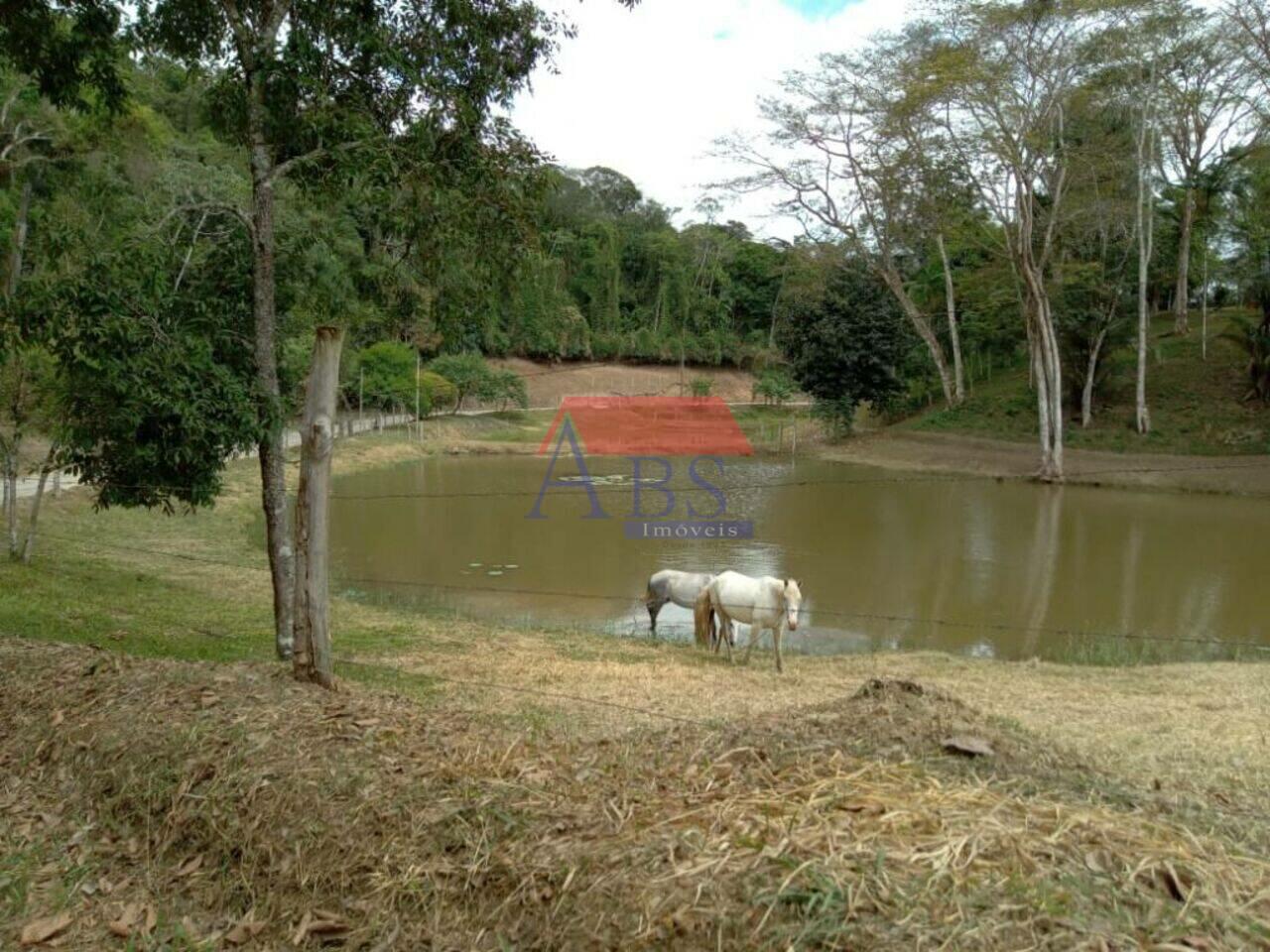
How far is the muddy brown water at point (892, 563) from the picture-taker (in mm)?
13359

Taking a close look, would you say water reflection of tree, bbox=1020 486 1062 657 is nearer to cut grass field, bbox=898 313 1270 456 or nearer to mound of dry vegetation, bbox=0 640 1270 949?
cut grass field, bbox=898 313 1270 456

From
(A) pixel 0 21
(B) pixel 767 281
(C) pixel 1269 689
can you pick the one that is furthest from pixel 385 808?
(B) pixel 767 281

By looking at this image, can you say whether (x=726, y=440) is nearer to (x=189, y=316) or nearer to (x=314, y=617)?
(x=189, y=316)

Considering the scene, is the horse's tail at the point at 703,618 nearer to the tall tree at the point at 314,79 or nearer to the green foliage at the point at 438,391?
the tall tree at the point at 314,79

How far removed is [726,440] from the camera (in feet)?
143

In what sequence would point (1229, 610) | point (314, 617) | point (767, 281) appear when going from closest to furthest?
point (314, 617) < point (1229, 610) < point (767, 281)

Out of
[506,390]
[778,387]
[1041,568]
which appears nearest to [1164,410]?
[778,387]

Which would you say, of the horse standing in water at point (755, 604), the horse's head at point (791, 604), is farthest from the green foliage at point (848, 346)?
the horse's head at point (791, 604)

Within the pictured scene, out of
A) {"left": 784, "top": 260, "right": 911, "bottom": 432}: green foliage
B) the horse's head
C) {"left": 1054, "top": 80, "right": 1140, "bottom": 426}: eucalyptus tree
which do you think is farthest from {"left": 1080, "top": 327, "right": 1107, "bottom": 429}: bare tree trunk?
the horse's head

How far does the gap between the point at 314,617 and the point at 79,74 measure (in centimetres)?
667

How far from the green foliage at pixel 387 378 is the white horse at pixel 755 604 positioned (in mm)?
32663

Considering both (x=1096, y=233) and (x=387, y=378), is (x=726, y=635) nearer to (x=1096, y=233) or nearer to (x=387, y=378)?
(x=1096, y=233)

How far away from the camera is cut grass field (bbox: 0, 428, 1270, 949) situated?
2770mm

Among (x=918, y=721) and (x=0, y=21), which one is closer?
(x=918, y=721)
